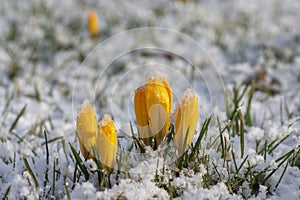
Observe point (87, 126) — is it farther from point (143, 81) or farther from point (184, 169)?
point (184, 169)

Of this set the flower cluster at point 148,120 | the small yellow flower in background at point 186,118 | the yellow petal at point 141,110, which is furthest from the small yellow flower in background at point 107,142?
the small yellow flower in background at point 186,118

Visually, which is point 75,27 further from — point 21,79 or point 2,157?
point 2,157

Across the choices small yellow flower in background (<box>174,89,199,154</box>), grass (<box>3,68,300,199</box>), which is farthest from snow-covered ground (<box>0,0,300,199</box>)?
small yellow flower in background (<box>174,89,199,154</box>)

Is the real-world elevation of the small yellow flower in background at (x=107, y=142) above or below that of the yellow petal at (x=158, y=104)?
below

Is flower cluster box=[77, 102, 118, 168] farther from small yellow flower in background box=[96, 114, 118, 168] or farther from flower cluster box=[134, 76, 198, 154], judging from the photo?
flower cluster box=[134, 76, 198, 154]

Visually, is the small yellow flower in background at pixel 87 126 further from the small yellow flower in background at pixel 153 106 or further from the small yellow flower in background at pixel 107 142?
the small yellow flower in background at pixel 153 106

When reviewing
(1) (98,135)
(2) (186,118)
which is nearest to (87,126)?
(1) (98,135)
